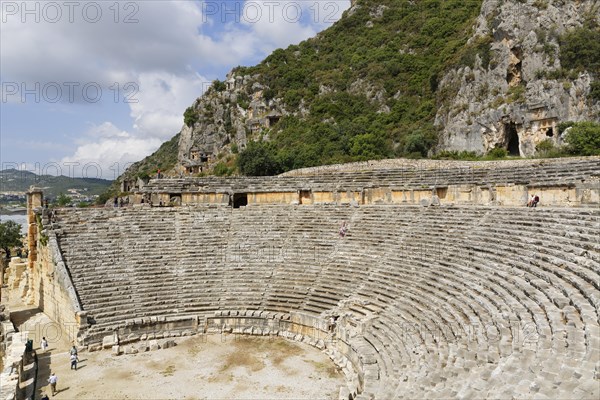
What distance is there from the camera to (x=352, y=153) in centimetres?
4312

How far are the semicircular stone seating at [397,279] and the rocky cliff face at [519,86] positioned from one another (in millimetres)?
21846

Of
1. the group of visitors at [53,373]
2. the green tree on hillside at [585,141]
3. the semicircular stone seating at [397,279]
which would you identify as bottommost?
the group of visitors at [53,373]

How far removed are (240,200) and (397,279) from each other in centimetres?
1094

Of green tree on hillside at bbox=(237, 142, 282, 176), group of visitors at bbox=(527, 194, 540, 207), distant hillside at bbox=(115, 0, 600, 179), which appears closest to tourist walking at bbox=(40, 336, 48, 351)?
group of visitors at bbox=(527, 194, 540, 207)

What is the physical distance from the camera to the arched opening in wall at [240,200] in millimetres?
22019

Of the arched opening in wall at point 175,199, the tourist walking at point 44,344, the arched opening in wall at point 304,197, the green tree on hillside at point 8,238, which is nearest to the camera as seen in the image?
the tourist walking at point 44,344

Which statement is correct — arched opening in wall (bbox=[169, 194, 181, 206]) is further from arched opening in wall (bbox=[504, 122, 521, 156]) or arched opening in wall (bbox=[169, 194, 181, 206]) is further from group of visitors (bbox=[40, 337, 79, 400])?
arched opening in wall (bbox=[504, 122, 521, 156])

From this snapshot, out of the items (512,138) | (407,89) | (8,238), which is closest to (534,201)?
(512,138)

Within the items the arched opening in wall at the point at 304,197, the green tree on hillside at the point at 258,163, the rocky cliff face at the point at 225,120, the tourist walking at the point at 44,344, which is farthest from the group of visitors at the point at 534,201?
the rocky cliff face at the point at 225,120

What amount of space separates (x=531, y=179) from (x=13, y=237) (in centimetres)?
4695

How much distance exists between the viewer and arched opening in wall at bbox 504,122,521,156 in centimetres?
3538

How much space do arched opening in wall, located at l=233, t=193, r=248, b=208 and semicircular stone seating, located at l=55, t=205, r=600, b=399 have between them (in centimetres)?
153

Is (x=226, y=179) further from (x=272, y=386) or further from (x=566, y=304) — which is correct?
(x=566, y=304)

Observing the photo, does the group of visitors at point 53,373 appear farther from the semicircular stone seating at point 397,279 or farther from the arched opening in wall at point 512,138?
the arched opening in wall at point 512,138
